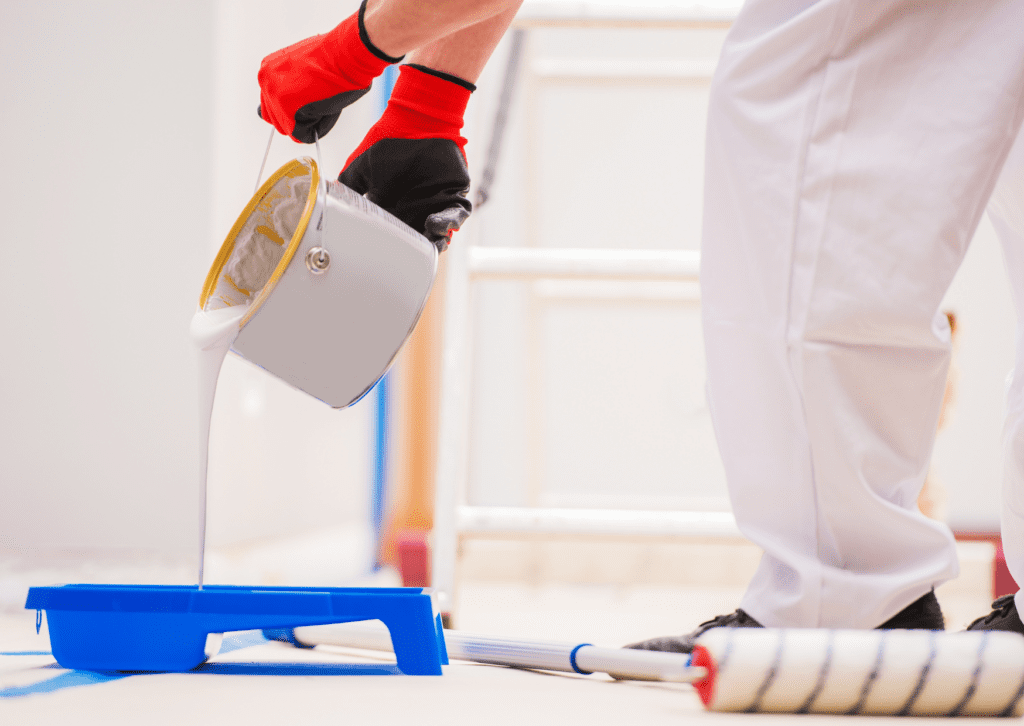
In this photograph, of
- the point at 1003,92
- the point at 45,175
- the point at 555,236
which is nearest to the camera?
the point at 1003,92

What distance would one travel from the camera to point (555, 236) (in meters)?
2.48

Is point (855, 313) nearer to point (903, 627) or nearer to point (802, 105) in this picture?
point (802, 105)

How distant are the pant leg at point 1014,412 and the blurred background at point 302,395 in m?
0.43

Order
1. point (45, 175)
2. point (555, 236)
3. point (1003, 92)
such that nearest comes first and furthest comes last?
point (1003, 92) < point (45, 175) < point (555, 236)

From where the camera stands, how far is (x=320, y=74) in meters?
0.80

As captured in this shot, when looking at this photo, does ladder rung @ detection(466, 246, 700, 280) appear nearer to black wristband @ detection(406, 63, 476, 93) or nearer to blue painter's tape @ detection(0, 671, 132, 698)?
black wristband @ detection(406, 63, 476, 93)

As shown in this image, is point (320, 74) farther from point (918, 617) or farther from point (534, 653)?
point (918, 617)

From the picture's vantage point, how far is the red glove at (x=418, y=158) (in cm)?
91

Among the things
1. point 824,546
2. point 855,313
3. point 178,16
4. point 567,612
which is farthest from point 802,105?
point 178,16

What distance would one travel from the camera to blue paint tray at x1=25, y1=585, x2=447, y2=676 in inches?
28.0

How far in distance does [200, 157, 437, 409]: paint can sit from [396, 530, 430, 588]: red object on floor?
1.03 m

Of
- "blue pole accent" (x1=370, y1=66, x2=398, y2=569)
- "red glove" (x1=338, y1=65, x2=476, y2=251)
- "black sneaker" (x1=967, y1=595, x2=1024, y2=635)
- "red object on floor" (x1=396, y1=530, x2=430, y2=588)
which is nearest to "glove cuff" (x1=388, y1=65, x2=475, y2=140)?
→ "red glove" (x1=338, y1=65, x2=476, y2=251)

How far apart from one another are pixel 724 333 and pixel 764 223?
105 millimetres

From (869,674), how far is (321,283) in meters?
0.50
